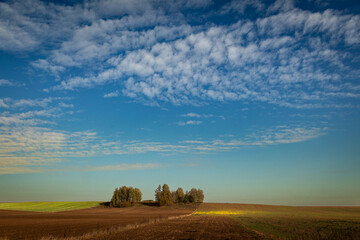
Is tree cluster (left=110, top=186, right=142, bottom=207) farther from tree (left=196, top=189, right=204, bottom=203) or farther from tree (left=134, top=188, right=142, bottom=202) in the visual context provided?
tree (left=196, top=189, right=204, bottom=203)

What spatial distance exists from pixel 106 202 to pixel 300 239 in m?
138

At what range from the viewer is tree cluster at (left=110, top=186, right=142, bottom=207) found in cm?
13012

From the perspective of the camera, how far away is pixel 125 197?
13700 cm

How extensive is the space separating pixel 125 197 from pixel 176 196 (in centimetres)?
3243

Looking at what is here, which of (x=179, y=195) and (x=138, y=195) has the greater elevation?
(x=179, y=195)

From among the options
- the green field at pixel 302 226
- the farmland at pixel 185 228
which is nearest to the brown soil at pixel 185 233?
the farmland at pixel 185 228

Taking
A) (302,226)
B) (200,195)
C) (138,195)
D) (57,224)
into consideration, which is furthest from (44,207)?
(302,226)

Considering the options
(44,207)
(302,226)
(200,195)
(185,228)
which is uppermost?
(200,195)

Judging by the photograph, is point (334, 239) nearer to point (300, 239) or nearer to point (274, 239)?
point (300, 239)

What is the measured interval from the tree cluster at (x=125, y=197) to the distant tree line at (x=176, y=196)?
12.4m

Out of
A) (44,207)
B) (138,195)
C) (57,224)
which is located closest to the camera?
(57,224)

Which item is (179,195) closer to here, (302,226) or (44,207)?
(44,207)

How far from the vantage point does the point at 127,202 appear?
12962 centimetres

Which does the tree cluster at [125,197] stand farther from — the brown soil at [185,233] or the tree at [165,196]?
the brown soil at [185,233]
